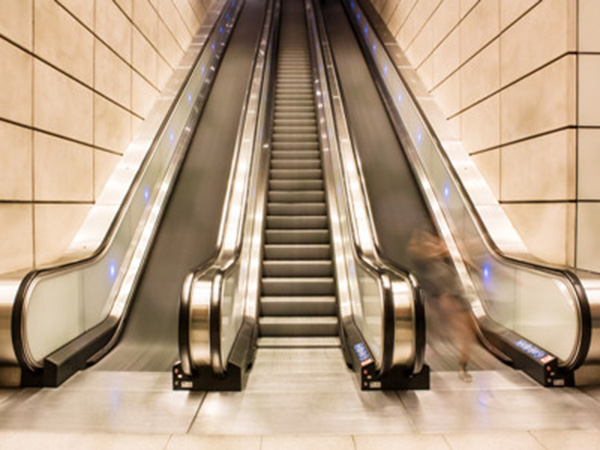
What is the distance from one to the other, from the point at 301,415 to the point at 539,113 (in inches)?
119

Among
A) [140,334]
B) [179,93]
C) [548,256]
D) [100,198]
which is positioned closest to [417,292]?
[548,256]

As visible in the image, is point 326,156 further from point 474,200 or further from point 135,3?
point 135,3

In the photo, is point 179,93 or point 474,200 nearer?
point 474,200

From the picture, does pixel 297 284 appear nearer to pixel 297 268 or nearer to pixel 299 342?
pixel 297 268

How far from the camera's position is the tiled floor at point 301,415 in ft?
7.29

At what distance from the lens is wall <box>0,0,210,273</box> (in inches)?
121

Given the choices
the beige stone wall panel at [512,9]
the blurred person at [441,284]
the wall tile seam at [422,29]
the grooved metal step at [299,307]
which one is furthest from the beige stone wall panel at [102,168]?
the wall tile seam at [422,29]

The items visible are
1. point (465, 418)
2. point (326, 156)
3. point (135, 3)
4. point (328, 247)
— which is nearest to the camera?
point (465, 418)

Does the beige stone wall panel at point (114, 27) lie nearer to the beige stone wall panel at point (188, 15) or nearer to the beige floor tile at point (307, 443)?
the beige stone wall panel at point (188, 15)

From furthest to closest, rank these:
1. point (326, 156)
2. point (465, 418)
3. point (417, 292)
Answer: point (326, 156), point (417, 292), point (465, 418)

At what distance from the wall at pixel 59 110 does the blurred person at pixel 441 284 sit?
3.27 meters

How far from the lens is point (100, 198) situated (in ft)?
14.2

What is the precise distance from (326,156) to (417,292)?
3471mm

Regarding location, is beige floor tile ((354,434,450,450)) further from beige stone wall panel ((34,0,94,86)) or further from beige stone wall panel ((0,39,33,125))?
beige stone wall panel ((34,0,94,86))
